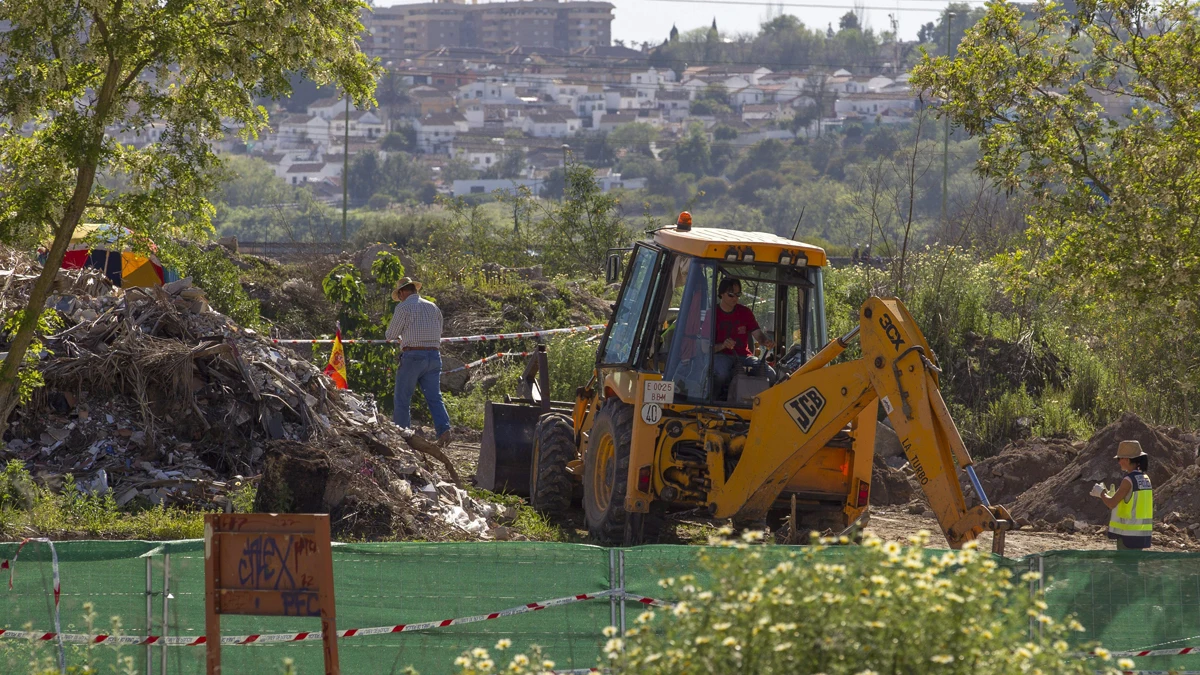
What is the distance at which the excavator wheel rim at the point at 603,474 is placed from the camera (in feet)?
34.4

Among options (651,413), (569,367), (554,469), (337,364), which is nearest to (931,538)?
(554,469)

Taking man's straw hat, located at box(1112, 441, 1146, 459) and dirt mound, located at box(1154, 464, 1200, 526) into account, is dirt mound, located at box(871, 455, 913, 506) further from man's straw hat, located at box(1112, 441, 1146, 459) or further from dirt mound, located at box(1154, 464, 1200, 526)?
man's straw hat, located at box(1112, 441, 1146, 459)

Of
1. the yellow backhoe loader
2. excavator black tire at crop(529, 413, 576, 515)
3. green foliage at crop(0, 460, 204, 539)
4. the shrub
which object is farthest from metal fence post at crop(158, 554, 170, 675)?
excavator black tire at crop(529, 413, 576, 515)

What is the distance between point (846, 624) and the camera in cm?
388

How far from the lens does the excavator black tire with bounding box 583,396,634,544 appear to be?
9.97 m

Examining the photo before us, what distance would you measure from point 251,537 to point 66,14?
4.75 metres

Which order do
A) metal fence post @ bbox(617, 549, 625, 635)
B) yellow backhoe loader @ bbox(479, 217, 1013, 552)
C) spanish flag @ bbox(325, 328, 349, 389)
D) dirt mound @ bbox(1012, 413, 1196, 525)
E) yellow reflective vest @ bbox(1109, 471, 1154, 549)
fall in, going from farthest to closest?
1. spanish flag @ bbox(325, 328, 349, 389)
2. dirt mound @ bbox(1012, 413, 1196, 525)
3. yellow reflective vest @ bbox(1109, 471, 1154, 549)
4. yellow backhoe loader @ bbox(479, 217, 1013, 552)
5. metal fence post @ bbox(617, 549, 625, 635)

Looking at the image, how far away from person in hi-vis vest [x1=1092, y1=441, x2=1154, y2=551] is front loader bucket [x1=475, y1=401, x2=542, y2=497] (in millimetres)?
5261

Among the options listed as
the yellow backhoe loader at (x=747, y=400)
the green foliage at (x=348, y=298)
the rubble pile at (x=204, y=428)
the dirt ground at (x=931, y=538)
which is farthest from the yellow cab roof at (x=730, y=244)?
the green foliage at (x=348, y=298)

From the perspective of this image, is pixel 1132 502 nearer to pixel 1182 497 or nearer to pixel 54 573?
pixel 1182 497

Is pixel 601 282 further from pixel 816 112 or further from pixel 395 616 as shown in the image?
pixel 816 112

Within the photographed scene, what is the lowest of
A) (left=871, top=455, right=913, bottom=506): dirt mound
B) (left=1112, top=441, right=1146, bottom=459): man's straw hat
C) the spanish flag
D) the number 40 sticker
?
(left=871, top=455, right=913, bottom=506): dirt mound

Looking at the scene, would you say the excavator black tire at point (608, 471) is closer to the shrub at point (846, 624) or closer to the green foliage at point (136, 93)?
the green foliage at point (136, 93)

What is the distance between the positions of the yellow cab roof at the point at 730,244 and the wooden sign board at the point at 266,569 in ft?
15.4
